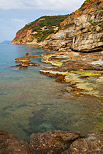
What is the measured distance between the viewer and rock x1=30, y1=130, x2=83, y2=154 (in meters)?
3.62

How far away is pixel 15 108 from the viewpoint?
8211mm

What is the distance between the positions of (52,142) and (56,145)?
0.14 meters

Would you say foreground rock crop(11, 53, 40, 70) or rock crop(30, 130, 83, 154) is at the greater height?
foreground rock crop(11, 53, 40, 70)

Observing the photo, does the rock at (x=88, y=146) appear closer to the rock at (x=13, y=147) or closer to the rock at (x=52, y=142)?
the rock at (x=52, y=142)

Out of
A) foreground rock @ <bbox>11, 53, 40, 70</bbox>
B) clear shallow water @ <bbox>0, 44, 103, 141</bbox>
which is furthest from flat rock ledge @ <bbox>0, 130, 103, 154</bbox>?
foreground rock @ <bbox>11, 53, 40, 70</bbox>

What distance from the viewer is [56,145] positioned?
3668 mm

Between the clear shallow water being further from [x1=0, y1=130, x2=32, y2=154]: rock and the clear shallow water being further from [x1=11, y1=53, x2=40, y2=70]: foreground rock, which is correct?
[x1=11, y1=53, x2=40, y2=70]: foreground rock

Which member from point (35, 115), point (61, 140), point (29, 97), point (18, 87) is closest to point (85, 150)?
point (61, 140)

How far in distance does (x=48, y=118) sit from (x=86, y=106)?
2.64 metres

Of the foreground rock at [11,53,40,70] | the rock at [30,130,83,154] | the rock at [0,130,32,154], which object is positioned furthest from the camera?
the foreground rock at [11,53,40,70]

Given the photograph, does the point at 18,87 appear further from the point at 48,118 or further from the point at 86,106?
the point at 86,106

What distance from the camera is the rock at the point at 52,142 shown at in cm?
362

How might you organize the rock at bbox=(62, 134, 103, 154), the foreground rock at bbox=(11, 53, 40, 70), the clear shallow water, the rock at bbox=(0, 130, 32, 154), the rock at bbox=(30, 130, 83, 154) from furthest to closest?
the foreground rock at bbox=(11, 53, 40, 70), the clear shallow water, the rock at bbox=(30, 130, 83, 154), the rock at bbox=(0, 130, 32, 154), the rock at bbox=(62, 134, 103, 154)

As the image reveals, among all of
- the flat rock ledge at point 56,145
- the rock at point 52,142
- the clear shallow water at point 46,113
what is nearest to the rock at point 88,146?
the flat rock ledge at point 56,145
